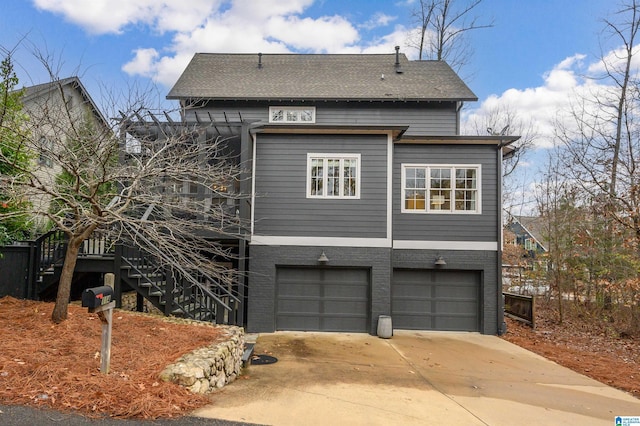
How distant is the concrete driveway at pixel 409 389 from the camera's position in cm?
414

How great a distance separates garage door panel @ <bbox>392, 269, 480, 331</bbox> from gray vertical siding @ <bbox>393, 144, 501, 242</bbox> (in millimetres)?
1011

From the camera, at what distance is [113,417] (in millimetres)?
3348

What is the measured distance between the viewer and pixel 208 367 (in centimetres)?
438

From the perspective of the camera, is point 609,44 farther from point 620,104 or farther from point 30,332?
point 30,332

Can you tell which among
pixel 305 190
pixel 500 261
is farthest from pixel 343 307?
pixel 500 261

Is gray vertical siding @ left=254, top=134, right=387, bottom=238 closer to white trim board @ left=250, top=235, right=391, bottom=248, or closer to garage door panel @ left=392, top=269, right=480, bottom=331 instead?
white trim board @ left=250, top=235, right=391, bottom=248

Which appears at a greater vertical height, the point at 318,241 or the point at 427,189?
the point at 427,189

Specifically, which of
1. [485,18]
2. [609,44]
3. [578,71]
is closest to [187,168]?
[578,71]

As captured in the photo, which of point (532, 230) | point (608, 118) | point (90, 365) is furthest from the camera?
point (532, 230)

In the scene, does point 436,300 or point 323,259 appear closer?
point 323,259

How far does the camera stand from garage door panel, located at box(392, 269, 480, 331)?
9648mm

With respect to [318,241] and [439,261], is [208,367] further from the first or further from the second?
[439,261]

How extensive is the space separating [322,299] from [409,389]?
4.29 meters

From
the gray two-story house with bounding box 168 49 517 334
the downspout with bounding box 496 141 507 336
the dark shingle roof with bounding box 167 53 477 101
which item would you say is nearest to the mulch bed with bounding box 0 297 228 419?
the gray two-story house with bounding box 168 49 517 334
